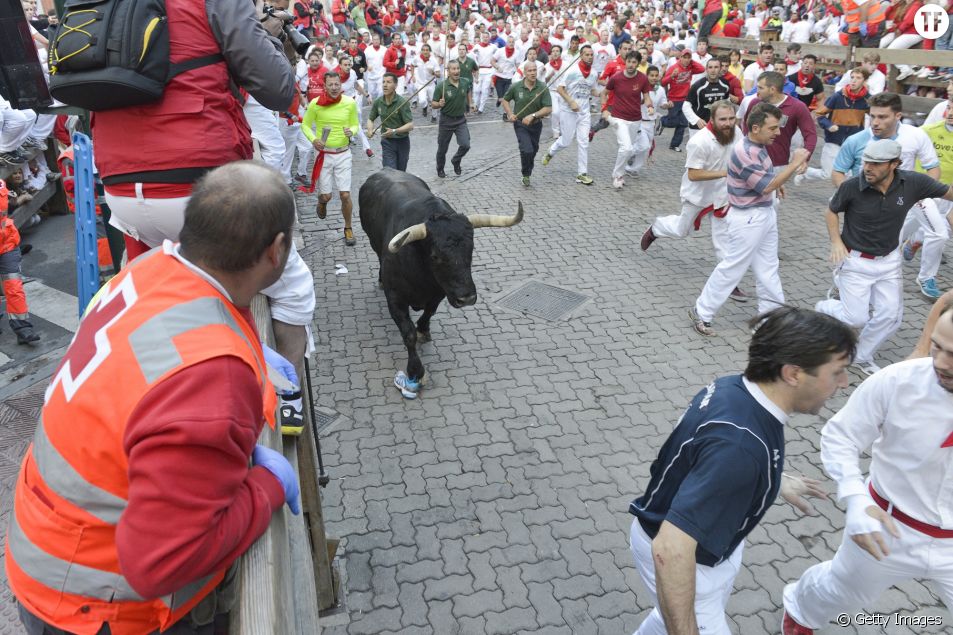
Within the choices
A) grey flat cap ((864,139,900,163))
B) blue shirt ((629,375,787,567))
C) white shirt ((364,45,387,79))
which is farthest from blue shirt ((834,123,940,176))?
white shirt ((364,45,387,79))

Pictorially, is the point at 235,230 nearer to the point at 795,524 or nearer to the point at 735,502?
the point at 735,502

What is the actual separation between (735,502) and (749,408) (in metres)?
0.39

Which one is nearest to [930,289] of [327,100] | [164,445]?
[327,100]

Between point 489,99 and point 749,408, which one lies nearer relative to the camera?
point 749,408

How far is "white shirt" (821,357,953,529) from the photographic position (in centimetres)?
308

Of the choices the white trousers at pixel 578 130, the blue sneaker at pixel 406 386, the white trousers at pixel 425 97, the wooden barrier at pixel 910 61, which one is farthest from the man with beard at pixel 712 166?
the white trousers at pixel 425 97

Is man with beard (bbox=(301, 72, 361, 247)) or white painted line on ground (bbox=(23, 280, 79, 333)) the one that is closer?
white painted line on ground (bbox=(23, 280, 79, 333))

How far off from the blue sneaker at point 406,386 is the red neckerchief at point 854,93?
972 cm

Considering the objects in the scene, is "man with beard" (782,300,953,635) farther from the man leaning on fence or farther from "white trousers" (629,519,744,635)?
the man leaning on fence

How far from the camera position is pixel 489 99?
2289cm

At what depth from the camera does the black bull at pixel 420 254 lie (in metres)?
5.95

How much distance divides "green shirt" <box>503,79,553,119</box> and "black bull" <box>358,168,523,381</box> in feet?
18.4

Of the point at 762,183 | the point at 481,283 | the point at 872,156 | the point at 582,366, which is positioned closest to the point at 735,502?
the point at 582,366

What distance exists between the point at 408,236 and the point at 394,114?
240 inches
